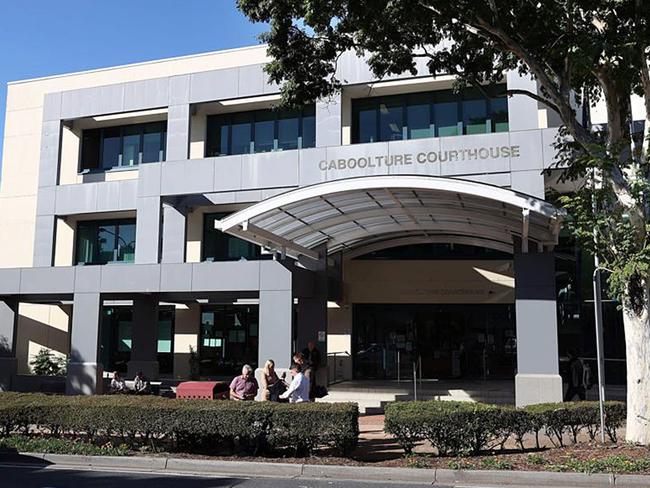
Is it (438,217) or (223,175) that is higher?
(223,175)

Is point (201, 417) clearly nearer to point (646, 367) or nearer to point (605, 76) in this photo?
point (646, 367)

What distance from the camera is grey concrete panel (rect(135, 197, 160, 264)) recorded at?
24.6 meters

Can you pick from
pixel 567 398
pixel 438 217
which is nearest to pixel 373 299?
pixel 438 217

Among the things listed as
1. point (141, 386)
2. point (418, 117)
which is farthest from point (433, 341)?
point (141, 386)

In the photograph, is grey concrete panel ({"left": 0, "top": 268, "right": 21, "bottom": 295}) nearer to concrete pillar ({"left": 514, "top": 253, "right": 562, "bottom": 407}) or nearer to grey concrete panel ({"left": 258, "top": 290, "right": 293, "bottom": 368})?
grey concrete panel ({"left": 258, "top": 290, "right": 293, "bottom": 368})

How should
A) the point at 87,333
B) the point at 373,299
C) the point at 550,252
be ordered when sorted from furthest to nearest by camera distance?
the point at 373,299 → the point at 87,333 → the point at 550,252

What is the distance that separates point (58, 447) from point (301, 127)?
652 inches

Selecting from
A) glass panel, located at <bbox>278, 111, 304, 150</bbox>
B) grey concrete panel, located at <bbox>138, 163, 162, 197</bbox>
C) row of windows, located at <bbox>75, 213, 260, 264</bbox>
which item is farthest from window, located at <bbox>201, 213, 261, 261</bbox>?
glass panel, located at <bbox>278, 111, 304, 150</bbox>

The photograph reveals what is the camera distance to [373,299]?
2520 cm

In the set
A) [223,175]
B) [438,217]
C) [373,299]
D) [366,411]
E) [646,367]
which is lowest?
[366,411]

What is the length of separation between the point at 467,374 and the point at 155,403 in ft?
49.6

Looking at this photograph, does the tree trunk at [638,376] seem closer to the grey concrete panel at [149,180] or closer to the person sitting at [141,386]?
the person sitting at [141,386]

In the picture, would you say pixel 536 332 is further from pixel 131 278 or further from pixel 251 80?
pixel 251 80

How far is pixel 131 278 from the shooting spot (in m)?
20.3
